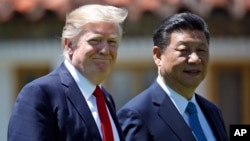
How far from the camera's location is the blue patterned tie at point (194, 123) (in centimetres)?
619

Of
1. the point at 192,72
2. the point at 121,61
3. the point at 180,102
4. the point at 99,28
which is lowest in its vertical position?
the point at 121,61

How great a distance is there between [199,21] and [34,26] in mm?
5234

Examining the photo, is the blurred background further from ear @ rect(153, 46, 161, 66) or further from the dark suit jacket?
the dark suit jacket

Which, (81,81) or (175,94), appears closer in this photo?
(81,81)

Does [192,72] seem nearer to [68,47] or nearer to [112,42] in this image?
[112,42]

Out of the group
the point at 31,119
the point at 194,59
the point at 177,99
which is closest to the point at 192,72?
the point at 194,59

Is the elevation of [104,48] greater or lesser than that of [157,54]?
greater

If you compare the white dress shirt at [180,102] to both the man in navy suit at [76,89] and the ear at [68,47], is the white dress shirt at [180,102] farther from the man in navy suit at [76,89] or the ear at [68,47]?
the ear at [68,47]

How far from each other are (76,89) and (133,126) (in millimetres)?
393

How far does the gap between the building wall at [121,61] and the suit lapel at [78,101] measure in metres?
5.27

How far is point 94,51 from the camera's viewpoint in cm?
580

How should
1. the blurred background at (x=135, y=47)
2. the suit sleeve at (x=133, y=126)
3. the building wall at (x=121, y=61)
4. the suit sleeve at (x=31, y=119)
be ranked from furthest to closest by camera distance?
the building wall at (x=121, y=61)
the blurred background at (x=135, y=47)
the suit sleeve at (x=133, y=126)
the suit sleeve at (x=31, y=119)

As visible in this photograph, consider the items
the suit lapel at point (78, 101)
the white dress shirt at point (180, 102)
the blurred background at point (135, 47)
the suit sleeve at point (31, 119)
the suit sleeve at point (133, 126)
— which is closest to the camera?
the suit sleeve at point (31, 119)

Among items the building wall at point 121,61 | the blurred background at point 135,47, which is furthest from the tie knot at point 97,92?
the building wall at point 121,61
